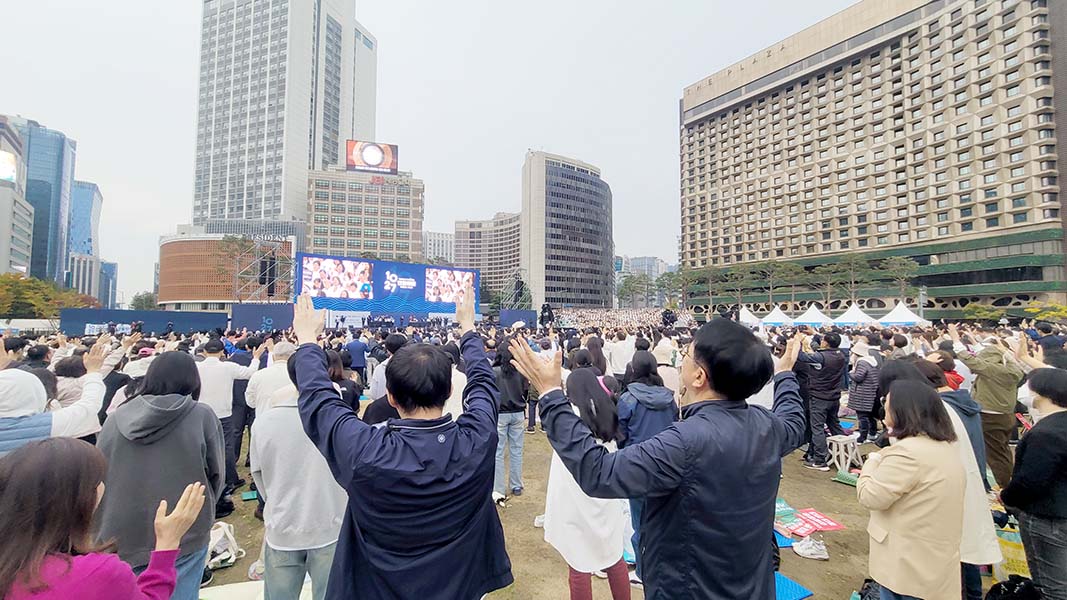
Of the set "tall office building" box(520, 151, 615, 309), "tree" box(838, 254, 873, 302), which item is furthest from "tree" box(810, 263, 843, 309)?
"tall office building" box(520, 151, 615, 309)

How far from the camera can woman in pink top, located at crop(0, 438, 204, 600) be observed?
998 mm

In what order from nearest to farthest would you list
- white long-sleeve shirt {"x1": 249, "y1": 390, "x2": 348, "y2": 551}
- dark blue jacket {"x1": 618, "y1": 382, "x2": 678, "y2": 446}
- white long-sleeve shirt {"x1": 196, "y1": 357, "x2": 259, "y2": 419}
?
1. white long-sleeve shirt {"x1": 249, "y1": 390, "x2": 348, "y2": 551}
2. dark blue jacket {"x1": 618, "y1": 382, "x2": 678, "y2": 446}
3. white long-sleeve shirt {"x1": 196, "y1": 357, "x2": 259, "y2": 419}

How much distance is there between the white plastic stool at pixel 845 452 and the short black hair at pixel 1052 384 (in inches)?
144

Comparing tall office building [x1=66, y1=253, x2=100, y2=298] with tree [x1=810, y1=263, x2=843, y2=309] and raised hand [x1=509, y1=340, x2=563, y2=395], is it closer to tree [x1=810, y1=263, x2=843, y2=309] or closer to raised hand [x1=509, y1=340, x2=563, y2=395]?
raised hand [x1=509, y1=340, x2=563, y2=395]

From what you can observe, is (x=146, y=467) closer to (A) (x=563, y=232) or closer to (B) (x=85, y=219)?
(A) (x=563, y=232)

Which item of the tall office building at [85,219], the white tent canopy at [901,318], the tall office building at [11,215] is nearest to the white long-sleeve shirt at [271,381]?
the white tent canopy at [901,318]

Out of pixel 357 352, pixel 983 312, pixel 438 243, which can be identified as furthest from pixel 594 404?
pixel 438 243

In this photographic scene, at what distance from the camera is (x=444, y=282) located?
2656cm

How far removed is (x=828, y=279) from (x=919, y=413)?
54.1 meters

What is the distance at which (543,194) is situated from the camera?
Result: 280 feet

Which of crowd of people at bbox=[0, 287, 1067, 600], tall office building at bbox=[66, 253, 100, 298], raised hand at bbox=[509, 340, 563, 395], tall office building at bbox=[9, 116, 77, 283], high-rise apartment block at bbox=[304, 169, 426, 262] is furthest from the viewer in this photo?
tall office building at bbox=[66, 253, 100, 298]

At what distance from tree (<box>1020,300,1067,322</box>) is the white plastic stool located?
38.2 m

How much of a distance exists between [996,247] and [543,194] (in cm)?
6298

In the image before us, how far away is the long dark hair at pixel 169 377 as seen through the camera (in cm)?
227
